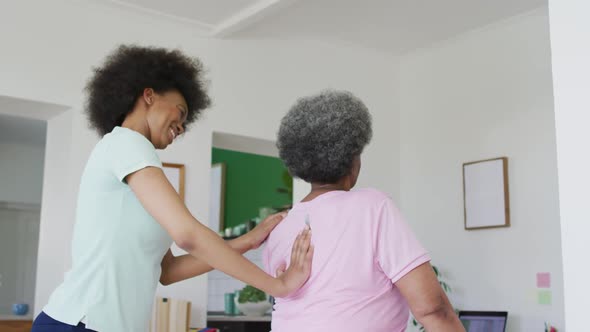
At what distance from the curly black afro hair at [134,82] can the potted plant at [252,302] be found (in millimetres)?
3903

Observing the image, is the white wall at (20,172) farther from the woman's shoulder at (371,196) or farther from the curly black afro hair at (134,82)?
the woman's shoulder at (371,196)

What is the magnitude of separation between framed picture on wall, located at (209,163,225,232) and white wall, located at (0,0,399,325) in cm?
267

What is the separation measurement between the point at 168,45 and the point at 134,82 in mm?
2747

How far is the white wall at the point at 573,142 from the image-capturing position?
52.2 inches

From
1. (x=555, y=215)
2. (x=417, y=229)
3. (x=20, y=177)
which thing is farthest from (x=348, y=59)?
(x=20, y=177)

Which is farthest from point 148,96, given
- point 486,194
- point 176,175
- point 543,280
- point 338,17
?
point 486,194

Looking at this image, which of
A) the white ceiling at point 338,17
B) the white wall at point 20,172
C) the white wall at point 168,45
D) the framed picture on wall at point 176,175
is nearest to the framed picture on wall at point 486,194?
the white wall at point 168,45

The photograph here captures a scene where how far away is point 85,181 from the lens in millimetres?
1492

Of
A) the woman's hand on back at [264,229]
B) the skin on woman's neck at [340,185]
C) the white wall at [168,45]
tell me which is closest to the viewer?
the skin on woman's neck at [340,185]

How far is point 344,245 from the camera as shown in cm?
143

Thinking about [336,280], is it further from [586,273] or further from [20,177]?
[20,177]

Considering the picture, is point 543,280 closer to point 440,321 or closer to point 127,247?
point 440,321

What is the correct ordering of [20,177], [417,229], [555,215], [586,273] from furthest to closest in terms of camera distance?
[20,177] → [417,229] → [555,215] → [586,273]

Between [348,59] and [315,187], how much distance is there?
371cm
